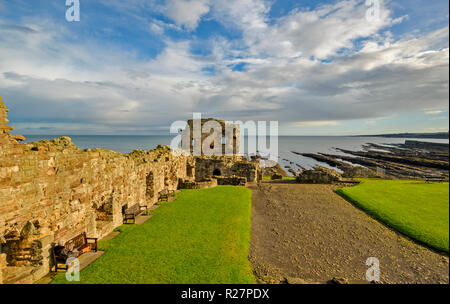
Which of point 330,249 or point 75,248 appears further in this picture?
point 330,249

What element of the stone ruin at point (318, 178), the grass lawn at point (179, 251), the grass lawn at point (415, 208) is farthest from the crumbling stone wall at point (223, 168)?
the grass lawn at point (179, 251)

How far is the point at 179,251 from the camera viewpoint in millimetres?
8281

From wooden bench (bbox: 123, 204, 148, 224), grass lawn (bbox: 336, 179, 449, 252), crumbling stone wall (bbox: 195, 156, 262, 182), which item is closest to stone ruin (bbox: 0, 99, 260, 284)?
wooden bench (bbox: 123, 204, 148, 224)

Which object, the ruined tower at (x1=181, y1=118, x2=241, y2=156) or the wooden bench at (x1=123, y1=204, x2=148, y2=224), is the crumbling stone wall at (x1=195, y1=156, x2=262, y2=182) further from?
the wooden bench at (x1=123, y1=204, x2=148, y2=224)

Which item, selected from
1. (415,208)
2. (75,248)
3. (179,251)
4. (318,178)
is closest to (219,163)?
(318,178)

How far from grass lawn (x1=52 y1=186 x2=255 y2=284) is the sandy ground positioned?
83 centimetres

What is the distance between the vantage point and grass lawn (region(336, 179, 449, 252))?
473 centimetres

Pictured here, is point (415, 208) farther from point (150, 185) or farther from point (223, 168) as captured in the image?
point (223, 168)

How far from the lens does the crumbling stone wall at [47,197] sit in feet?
20.3

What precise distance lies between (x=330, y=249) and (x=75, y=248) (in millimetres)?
10338

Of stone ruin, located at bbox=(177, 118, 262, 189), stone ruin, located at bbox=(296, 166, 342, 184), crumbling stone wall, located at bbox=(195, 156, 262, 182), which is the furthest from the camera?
crumbling stone wall, located at bbox=(195, 156, 262, 182)

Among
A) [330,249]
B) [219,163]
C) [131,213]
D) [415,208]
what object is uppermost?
[415,208]

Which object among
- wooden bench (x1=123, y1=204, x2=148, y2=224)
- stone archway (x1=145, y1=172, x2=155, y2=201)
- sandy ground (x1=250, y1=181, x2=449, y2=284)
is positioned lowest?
sandy ground (x1=250, y1=181, x2=449, y2=284)

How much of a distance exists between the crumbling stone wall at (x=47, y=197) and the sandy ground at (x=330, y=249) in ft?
23.2
